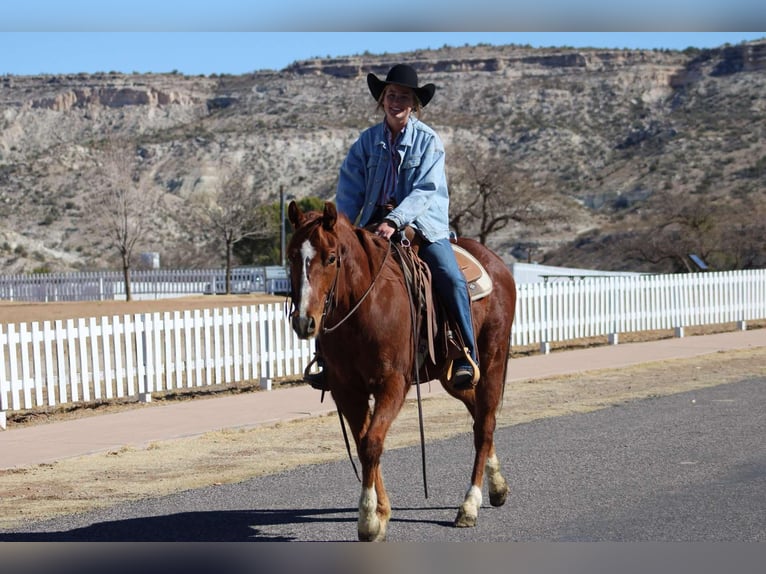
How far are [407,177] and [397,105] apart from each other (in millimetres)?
466

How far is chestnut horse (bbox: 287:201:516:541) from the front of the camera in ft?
20.2

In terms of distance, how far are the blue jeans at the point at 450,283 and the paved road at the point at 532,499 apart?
122 cm

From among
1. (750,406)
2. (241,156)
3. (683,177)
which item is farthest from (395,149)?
(241,156)

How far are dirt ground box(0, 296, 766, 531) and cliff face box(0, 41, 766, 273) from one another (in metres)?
49.6

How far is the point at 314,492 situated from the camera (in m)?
8.55

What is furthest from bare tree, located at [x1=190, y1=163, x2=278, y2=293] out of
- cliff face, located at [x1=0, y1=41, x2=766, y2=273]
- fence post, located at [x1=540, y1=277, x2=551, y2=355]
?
fence post, located at [x1=540, y1=277, x2=551, y2=355]

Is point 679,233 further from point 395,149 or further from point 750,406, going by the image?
point 395,149

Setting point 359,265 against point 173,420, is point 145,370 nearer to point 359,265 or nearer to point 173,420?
point 173,420

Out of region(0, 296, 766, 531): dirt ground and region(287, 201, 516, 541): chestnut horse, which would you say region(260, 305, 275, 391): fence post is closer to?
region(0, 296, 766, 531): dirt ground

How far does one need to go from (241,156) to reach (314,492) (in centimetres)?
9125

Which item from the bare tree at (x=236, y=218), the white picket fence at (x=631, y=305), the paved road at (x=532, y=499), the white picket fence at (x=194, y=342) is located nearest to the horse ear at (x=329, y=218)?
the paved road at (x=532, y=499)

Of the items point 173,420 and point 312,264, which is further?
point 173,420

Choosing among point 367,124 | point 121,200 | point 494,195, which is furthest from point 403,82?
point 367,124

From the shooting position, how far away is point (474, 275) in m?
7.85
